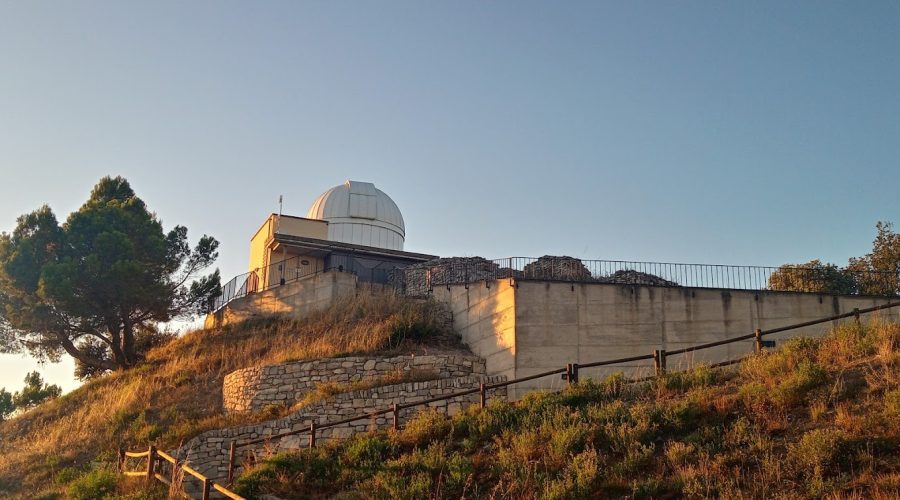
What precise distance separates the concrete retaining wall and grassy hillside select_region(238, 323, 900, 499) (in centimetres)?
678

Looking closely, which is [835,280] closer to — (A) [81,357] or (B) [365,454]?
(B) [365,454]

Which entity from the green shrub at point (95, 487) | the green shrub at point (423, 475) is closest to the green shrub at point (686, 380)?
the green shrub at point (423, 475)

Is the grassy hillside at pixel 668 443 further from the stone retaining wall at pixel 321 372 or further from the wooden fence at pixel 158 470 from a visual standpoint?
the stone retaining wall at pixel 321 372

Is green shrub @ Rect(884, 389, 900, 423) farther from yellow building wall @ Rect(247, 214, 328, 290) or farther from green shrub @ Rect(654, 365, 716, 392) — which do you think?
yellow building wall @ Rect(247, 214, 328, 290)

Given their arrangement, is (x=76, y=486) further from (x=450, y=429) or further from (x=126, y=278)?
(x=126, y=278)

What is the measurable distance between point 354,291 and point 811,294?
1542 cm

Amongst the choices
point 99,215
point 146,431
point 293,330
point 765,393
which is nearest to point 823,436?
point 765,393

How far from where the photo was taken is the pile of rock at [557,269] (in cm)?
2817

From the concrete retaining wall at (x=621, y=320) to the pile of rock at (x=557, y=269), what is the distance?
2.73m

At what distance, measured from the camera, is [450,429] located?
674 inches

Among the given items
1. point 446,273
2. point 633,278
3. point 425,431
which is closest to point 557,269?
point 633,278

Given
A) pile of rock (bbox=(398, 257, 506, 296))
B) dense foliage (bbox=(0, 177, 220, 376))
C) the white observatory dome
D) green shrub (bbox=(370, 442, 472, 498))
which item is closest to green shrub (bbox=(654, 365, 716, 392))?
green shrub (bbox=(370, 442, 472, 498))

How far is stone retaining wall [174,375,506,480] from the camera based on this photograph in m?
22.2

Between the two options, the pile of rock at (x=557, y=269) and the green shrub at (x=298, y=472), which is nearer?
the green shrub at (x=298, y=472)
